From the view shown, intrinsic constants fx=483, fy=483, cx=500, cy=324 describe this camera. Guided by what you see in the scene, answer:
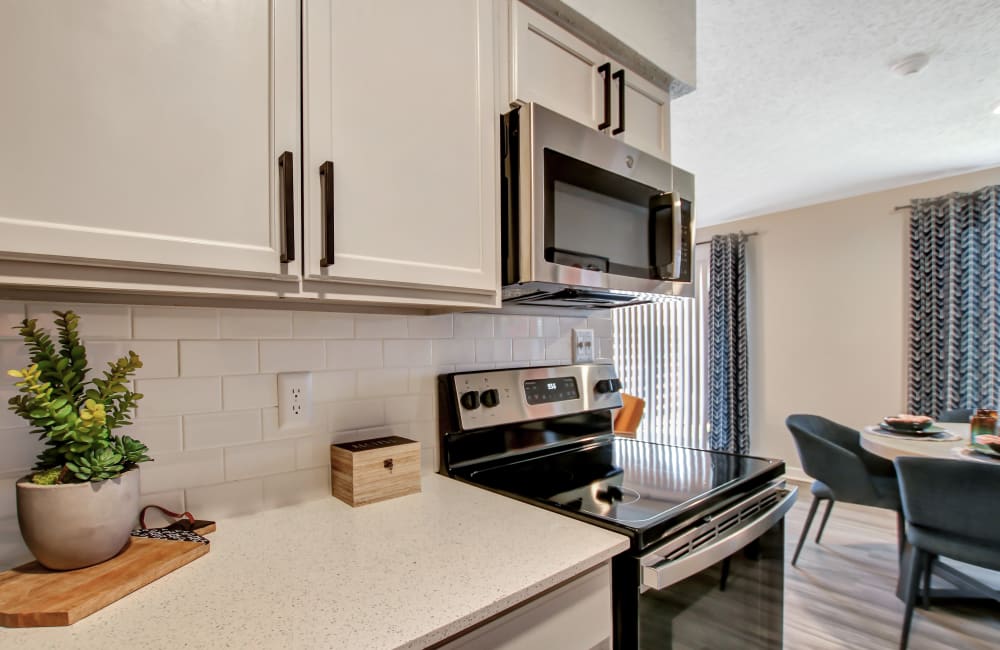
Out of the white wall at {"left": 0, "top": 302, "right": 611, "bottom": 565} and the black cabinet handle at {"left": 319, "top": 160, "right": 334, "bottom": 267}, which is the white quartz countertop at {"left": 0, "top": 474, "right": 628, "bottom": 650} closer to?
the white wall at {"left": 0, "top": 302, "right": 611, "bottom": 565}

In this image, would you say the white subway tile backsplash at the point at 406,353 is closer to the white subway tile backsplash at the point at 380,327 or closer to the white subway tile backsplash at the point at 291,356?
the white subway tile backsplash at the point at 380,327

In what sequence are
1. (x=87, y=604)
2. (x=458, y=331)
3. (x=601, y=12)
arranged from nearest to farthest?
(x=87, y=604) < (x=601, y=12) < (x=458, y=331)

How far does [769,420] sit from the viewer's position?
14.2 ft

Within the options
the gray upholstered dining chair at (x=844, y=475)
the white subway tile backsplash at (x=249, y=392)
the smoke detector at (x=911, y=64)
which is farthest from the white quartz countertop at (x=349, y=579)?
the smoke detector at (x=911, y=64)

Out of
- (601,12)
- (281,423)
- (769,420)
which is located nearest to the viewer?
(281,423)

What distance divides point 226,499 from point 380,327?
51cm

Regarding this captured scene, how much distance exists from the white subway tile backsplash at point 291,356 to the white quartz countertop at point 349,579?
31 centimetres

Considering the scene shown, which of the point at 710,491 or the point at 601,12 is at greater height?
the point at 601,12

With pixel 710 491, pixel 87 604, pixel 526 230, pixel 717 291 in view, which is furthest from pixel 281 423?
pixel 717 291

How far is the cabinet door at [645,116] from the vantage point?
56.4 inches

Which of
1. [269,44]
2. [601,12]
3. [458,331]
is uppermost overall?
[601,12]

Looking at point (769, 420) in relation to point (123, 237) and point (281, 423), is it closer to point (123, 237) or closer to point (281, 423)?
point (281, 423)

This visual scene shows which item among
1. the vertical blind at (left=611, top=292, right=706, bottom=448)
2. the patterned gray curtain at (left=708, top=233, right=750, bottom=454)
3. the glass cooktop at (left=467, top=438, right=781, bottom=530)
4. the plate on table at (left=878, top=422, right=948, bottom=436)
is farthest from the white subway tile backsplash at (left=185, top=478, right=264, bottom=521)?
the patterned gray curtain at (left=708, top=233, right=750, bottom=454)

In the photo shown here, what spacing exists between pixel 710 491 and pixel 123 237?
1.25 m
